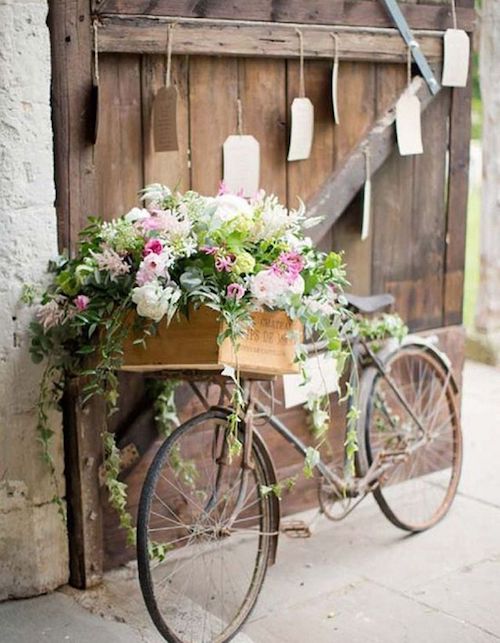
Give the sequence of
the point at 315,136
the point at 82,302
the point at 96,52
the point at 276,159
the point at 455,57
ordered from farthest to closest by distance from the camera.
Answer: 1. the point at 455,57
2. the point at 315,136
3. the point at 276,159
4. the point at 96,52
5. the point at 82,302

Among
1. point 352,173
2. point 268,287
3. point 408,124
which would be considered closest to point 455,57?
point 408,124

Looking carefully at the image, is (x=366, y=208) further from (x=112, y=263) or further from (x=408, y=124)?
(x=112, y=263)

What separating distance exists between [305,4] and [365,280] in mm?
1203

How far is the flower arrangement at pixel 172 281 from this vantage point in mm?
3215

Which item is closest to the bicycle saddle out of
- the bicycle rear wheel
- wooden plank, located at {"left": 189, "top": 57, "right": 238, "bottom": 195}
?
the bicycle rear wheel

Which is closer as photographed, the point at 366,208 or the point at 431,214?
the point at 366,208

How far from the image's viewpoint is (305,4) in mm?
4207

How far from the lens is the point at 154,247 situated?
3230 mm

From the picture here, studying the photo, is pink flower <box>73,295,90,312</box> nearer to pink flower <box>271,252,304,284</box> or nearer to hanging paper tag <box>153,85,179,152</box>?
pink flower <box>271,252,304,284</box>

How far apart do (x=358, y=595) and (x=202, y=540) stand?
2.21 feet

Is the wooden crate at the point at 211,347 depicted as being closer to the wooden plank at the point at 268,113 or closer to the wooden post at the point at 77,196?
the wooden post at the point at 77,196

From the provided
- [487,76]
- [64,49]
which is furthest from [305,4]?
[487,76]

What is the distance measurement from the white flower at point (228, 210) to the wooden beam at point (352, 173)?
33.4 inches

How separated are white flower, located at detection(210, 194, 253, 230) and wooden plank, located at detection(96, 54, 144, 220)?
0.46m
